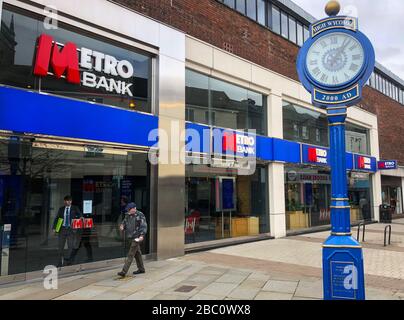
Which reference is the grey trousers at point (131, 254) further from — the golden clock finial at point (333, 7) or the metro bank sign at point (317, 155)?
the metro bank sign at point (317, 155)

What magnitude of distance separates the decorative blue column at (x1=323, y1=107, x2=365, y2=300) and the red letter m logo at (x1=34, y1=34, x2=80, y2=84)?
6209mm

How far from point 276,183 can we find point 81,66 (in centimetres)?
952

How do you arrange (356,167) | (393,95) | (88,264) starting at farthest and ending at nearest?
(393,95) < (356,167) < (88,264)

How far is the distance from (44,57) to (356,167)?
64.3 feet

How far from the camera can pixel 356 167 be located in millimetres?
23500

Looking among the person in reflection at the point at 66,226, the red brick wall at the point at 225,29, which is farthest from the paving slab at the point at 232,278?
the red brick wall at the point at 225,29

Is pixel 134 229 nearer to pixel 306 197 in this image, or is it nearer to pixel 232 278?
pixel 232 278

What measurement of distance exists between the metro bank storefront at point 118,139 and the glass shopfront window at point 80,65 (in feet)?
0.09

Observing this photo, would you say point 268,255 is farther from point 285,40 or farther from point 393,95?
point 393,95

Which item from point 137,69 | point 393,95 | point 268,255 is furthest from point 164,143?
point 393,95

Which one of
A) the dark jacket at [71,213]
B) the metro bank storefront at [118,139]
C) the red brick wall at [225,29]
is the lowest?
the dark jacket at [71,213]

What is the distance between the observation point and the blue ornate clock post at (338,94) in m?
5.73

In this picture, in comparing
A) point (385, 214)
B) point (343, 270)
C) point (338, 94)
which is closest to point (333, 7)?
point (338, 94)

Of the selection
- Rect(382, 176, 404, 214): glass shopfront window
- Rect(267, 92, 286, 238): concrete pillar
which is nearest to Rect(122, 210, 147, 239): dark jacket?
Rect(267, 92, 286, 238): concrete pillar
